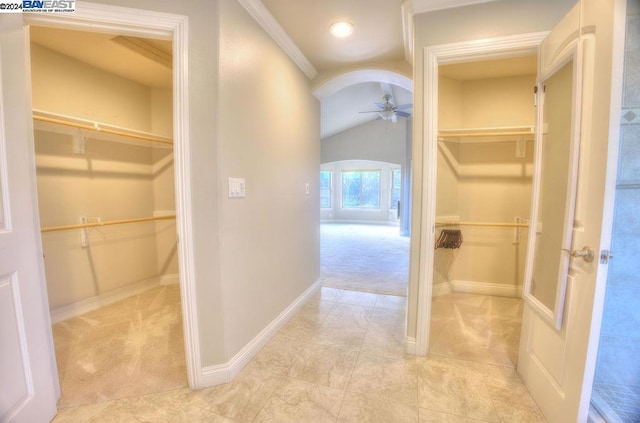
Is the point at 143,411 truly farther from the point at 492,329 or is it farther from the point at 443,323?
the point at 492,329

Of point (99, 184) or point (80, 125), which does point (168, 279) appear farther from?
point (80, 125)

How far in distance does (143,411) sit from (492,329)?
8.64 ft

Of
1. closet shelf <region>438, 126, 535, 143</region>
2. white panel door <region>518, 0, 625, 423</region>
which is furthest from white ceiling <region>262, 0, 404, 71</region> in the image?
white panel door <region>518, 0, 625, 423</region>

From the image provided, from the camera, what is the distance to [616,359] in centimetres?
137

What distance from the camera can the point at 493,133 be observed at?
2625 millimetres

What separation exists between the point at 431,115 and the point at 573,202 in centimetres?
93

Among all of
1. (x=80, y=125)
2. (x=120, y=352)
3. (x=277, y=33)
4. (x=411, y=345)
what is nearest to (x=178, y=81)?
(x=277, y=33)

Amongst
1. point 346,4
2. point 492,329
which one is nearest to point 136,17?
point 346,4

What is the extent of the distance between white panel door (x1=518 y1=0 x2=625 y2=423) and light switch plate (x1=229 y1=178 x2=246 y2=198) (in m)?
1.78

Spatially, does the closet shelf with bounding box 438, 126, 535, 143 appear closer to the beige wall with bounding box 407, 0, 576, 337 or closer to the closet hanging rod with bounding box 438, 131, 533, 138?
the closet hanging rod with bounding box 438, 131, 533, 138

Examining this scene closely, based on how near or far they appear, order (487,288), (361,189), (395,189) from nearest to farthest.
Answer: (487,288), (395,189), (361,189)

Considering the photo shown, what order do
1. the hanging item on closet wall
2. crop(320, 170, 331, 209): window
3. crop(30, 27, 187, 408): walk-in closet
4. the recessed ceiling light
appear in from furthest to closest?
crop(320, 170, 331, 209): window → the hanging item on closet wall → the recessed ceiling light → crop(30, 27, 187, 408): walk-in closet

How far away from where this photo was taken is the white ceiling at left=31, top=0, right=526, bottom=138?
1850 millimetres

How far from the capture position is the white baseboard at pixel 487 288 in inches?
118
